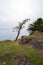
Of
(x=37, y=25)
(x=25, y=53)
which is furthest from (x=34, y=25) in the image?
(x=25, y=53)

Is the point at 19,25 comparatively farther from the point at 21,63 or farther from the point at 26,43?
the point at 21,63

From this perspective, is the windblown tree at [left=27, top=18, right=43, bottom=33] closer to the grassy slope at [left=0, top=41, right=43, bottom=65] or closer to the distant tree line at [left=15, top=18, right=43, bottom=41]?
the distant tree line at [left=15, top=18, right=43, bottom=41]

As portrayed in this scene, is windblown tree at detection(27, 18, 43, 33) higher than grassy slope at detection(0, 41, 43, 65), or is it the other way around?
windblown tree at detection(27, 18, 43, 33)

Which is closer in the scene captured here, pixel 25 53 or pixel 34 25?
pixel 25 53

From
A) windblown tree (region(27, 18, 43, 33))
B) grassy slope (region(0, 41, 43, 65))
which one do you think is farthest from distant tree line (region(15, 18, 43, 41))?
grassy slope (region(0, 41, 43, 65))

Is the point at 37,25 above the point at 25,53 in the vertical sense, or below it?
above

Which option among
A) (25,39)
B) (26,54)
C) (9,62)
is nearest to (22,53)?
(26,54)

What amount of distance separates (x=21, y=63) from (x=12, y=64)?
125 cm

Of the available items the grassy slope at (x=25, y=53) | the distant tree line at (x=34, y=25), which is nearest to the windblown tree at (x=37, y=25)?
the distant tree line at (x=34, y=25)

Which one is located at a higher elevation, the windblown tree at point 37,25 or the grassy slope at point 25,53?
the windblown tree at point 37,25

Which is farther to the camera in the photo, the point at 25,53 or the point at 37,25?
the point at 37,25

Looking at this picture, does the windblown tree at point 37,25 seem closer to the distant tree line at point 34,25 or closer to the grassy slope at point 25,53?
the distant tree line at point 34,25

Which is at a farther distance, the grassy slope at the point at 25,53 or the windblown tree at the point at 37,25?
the windblown tree at the point at 37,25

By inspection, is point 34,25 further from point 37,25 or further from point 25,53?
point 25,53
